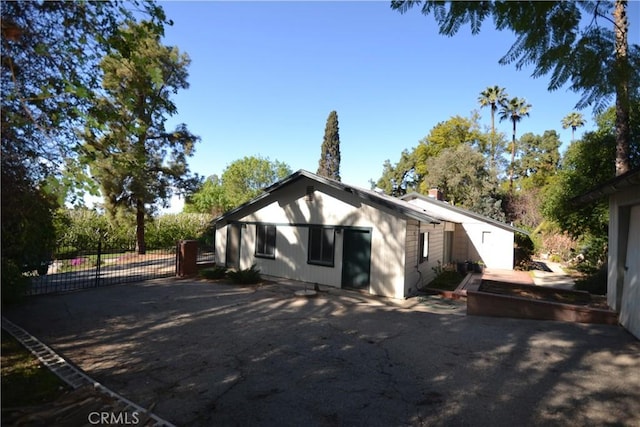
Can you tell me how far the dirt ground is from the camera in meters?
3.94

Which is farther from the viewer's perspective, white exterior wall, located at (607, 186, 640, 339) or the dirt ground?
white exterior wall, located at (607, 186, 640, 339)

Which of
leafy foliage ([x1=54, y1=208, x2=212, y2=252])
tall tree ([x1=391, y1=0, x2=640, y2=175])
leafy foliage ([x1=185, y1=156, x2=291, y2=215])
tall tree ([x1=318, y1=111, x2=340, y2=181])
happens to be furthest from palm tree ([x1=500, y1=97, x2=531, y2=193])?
tall tree ([x1=391, y1=0, x2=640, y2=175])

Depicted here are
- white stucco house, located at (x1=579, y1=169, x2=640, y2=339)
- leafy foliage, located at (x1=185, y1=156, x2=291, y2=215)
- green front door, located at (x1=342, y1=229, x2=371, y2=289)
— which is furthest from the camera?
Answer: leafy foliage, located at (x1=185, y1=156, x2=291, y2=215)

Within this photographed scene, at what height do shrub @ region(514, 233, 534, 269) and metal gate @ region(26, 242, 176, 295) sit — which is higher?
shrub @ region(514, 233, 534, 269)

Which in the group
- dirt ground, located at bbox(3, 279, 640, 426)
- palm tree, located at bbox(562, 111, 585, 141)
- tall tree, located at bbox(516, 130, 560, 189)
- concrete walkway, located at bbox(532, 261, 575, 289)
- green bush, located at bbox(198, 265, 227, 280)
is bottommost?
concrete walkway, located at bbox(532, 261, 575, 289)

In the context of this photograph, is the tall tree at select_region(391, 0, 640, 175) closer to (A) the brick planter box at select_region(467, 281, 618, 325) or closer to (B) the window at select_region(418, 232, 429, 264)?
(A) the brick planter box at select_region(467, 281, 618, 325)

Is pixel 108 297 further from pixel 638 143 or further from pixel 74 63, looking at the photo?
pixel 638 143

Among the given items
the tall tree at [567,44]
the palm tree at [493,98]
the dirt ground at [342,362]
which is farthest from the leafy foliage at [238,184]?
the tall tree at [567,44]

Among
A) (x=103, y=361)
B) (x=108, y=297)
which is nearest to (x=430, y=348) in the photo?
(x=103, y=361)

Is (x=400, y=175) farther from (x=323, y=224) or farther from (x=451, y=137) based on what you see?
(x=323, y=224)

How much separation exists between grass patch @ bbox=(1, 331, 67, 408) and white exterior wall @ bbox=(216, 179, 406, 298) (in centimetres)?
833

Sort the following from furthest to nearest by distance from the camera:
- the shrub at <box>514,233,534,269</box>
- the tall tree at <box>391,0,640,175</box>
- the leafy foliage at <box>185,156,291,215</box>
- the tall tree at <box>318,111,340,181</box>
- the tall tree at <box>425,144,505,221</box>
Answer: the leafy foliage at <box>185,156,291,215</box>
the tall tree at <box>318,111,340,181</box>
the tall tree at <box>425,144,505,221</box>
the shrub at <box>514,233,534,269</box>
the tall tree at <box>391,0,640,175</box>

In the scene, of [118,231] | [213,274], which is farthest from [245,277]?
[118,231]

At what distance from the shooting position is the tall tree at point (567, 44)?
2.09 m
